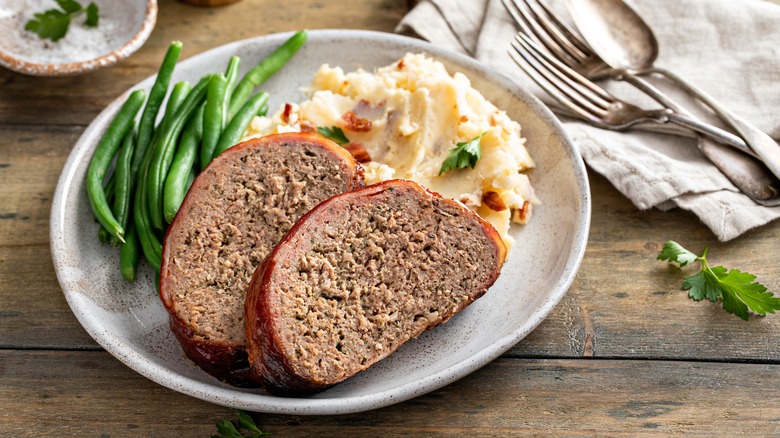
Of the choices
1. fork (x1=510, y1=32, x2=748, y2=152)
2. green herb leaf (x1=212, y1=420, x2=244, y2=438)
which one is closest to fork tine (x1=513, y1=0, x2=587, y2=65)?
fork (x1=510, y1=32, x2=748, y2=152)

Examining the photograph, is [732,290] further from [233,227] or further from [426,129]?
[233,227]

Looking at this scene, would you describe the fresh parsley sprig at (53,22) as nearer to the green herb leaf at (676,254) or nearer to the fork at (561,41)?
the fork at (561,41)

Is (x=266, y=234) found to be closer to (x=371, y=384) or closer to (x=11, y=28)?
(x=371, y=384)

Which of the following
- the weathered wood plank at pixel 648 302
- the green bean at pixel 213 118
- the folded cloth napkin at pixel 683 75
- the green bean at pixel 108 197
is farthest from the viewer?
the folded cloth napkin at pixel 683 75

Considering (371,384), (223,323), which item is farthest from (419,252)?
(223,323)

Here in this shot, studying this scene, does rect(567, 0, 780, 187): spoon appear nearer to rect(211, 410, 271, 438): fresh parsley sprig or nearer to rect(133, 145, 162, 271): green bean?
rect(133, 145, 162, 271): green bean

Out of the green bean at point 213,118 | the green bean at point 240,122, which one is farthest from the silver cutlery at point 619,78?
the green bean at point 213,118
